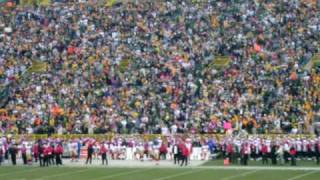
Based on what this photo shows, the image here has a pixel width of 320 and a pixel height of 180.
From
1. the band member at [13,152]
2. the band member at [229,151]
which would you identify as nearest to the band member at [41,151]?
the band member at [13,152]

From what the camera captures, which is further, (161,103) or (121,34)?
(121,34)

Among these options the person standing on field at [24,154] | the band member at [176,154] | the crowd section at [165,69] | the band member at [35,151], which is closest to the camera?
the band member at [176,154]

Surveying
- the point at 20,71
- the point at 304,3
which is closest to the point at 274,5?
the point at 304,3

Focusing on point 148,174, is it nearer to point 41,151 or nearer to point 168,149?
point 41,151

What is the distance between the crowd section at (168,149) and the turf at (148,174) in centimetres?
265

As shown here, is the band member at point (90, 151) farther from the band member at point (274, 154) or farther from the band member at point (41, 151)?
the band member at point (274, 154)

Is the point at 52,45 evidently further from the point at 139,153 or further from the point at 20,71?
the point at 139,153

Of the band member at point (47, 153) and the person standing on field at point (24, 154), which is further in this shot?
the person standing on field at point (24, 154)

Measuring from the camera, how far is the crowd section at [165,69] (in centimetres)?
3888

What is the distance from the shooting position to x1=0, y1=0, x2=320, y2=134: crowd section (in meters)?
38.9

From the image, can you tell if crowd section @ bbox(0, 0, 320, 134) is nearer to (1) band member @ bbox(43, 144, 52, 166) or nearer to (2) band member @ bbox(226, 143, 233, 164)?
(2) band member @ bbox(226, 143, 233, 164)

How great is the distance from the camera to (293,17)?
44.4 m

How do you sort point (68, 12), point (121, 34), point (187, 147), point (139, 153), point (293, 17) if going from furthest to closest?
1. point (68, 12)
2. point (121, 34)
3. point (293, 17)
4. point (139, 153)
5. point (187, 147)

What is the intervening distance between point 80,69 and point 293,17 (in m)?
10.8
